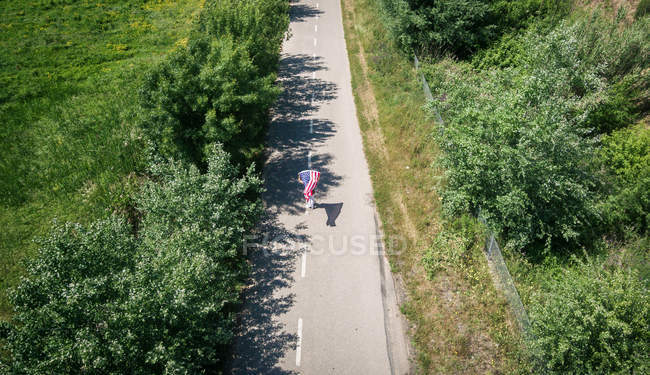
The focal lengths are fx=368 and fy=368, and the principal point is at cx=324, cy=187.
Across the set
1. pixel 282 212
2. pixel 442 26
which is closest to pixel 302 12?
pixel 442 26

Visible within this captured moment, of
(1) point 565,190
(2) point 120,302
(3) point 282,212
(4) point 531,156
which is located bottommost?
(3) point 282,212

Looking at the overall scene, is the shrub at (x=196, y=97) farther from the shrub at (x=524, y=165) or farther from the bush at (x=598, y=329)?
the bush at (x=598, y=329)

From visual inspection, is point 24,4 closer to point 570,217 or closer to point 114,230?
A: point 114,230

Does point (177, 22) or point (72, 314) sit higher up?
point (177, 22)

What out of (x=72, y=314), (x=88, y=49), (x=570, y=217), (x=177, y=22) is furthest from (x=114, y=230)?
(x=177, y=22)

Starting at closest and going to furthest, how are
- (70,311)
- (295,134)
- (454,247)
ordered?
1. (70,311)
2. (454,247)
3. (295,134)

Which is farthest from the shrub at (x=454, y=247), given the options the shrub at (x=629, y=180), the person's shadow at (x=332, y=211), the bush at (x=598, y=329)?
the shrub at (x=629, y=180)

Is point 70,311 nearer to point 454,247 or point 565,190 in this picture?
point 454,247
